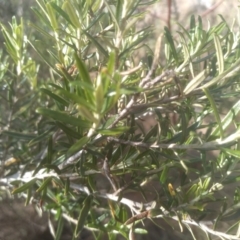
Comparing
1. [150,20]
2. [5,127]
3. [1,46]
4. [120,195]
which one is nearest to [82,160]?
[120,195]

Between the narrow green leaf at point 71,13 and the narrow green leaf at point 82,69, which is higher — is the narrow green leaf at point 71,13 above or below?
above

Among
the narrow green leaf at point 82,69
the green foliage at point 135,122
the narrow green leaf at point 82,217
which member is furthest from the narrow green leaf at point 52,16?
the narrow green leaf at point 82,217

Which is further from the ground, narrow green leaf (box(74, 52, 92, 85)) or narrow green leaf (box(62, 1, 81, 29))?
narrow green leaf (box(62, 1, 81, 29))

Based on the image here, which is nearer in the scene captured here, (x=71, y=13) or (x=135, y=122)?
(x=71, y=13)

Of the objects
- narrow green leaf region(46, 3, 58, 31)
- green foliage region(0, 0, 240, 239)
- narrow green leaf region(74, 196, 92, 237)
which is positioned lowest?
narrow green leaf region(74, 196, 92, 237)

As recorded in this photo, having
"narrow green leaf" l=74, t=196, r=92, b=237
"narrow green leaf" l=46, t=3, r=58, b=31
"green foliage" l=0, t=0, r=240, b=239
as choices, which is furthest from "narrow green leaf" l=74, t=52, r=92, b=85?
"narrow green leaf" l=74, t=196, r=92, b=237

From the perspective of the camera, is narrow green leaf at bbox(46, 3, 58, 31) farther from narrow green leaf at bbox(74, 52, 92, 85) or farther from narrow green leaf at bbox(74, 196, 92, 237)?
narrow green leaf at bbox(74, 196, 92, 237)

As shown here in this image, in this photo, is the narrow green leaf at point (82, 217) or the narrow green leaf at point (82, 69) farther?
the narrow green leaf at point (82, 217)

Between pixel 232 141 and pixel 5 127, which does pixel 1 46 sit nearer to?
pixel 5 127

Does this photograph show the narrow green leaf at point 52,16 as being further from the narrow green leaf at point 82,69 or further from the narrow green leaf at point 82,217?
the narrow green leaf at point 82,217

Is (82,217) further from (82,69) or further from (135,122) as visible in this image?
(82,69)

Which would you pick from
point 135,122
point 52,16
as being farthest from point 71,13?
point 135,122
